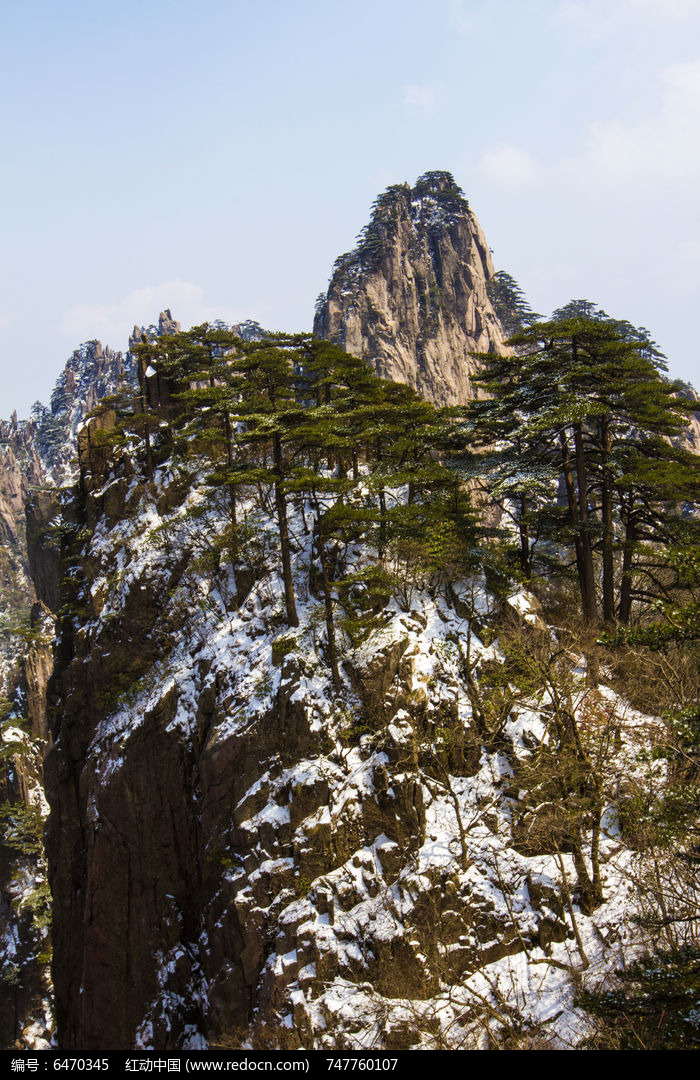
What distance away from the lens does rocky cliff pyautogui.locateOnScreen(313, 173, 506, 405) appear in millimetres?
54719

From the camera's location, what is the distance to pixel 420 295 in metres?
58.4

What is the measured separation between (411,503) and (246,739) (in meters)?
11.1

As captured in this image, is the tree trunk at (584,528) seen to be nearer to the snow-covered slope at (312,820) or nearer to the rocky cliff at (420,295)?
the snow-covered slope at (312,820)

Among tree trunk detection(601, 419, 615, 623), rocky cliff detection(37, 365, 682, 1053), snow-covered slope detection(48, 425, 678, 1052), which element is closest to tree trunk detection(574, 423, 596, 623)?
tree trunk detection(601, 419, 615, 623)

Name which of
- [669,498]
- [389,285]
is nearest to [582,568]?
[669,498]

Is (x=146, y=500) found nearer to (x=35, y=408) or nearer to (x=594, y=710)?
(x=594, y=710)

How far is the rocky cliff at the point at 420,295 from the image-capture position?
54.7 metres

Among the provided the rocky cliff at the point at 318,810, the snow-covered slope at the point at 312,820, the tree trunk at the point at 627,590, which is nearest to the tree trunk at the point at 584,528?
the rocky cliff at the point at 318,810

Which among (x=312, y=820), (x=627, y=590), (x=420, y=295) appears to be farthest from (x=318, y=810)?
(x=420, y=295)

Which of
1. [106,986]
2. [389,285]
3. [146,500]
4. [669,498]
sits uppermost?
[389,285]

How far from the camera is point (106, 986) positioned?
21.9 metres

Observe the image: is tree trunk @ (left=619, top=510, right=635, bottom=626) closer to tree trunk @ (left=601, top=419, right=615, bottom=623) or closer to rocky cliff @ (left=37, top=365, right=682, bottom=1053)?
tree trunk @ (left=601, top=419, right=615, bottom=623)

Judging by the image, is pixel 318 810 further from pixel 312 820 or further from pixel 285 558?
pixel 285 558
